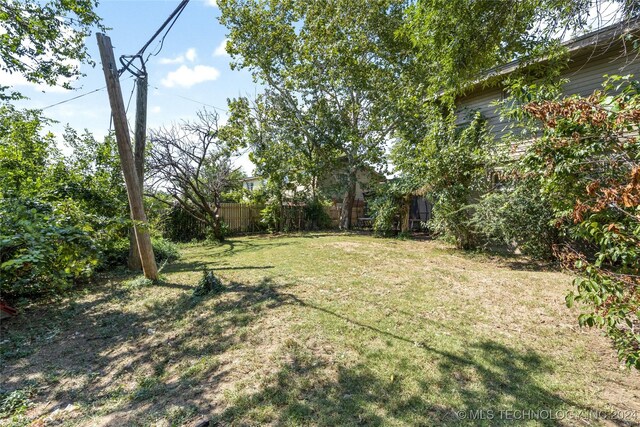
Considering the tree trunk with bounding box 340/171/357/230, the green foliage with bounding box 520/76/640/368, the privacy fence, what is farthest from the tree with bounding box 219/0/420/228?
the green foliage with bounding box 520/76/640/368

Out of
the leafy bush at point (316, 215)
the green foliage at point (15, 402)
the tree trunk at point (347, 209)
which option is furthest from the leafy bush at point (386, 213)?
the green foliage at point (15, 402)

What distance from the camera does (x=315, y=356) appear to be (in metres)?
3.02

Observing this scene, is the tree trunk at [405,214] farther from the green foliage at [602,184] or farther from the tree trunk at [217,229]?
the green foliage at [602,184]

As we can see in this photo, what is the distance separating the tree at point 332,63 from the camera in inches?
514

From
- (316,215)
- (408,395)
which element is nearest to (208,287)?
(408,395)

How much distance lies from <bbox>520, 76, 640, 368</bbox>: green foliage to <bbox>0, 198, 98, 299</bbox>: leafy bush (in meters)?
5.54

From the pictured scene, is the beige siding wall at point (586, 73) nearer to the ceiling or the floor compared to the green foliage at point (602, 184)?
nearer to the ceiling

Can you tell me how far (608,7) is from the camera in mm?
3672

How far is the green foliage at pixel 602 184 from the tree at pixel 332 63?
11061 millimetres

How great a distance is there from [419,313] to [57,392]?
3.96 m

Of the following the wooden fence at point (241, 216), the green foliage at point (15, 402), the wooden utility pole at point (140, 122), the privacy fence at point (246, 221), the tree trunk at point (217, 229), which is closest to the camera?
the green foliage at point (15, 402)

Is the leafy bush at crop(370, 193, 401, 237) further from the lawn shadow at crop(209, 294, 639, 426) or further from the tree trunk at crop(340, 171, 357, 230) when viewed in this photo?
the lawn shadow at crop(209, 294, 639, 426)

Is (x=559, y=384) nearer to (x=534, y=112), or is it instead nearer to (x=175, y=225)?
(x=534, y=112)

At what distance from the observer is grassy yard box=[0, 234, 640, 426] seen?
7.70ft
